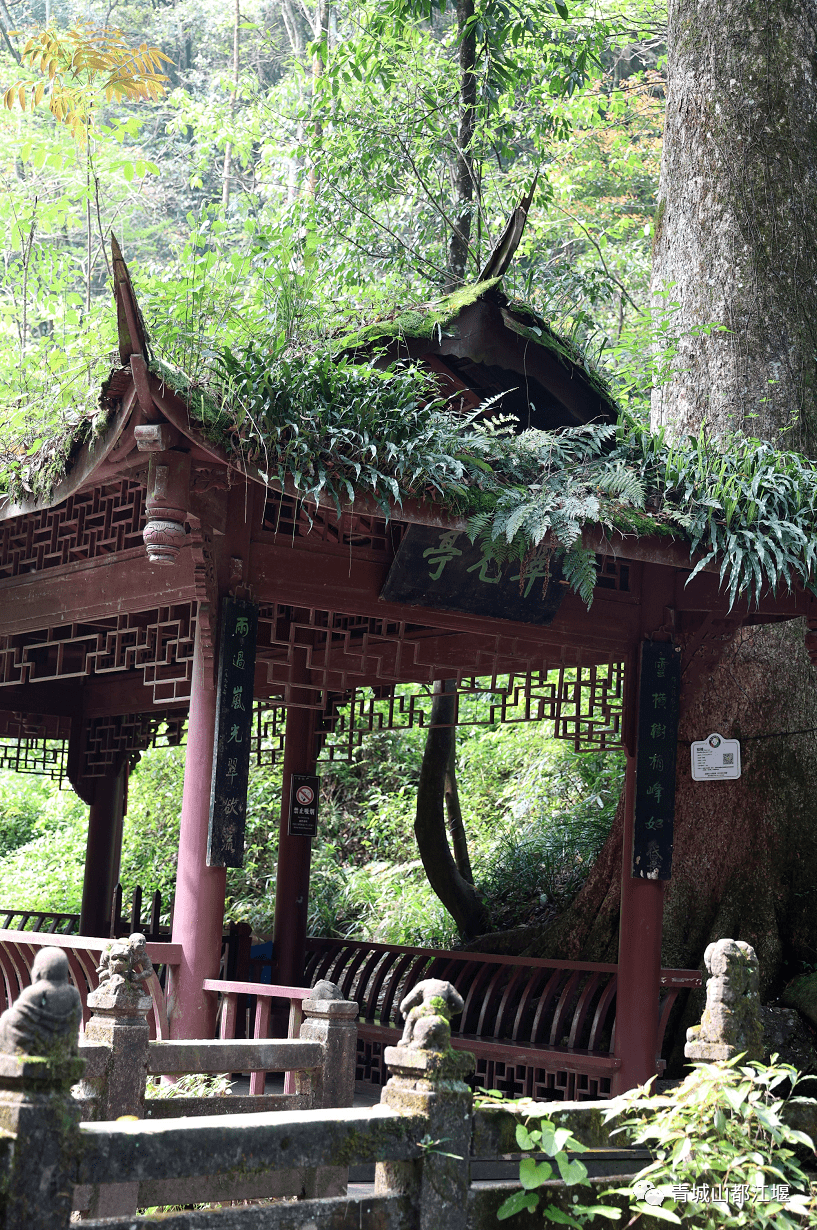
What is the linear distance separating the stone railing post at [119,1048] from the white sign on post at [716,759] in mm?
4587

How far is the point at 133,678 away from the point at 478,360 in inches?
211

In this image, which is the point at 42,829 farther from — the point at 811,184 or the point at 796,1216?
the point at 796,1216

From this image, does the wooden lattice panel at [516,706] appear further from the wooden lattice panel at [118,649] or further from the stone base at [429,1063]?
the stone base at [429,1063]

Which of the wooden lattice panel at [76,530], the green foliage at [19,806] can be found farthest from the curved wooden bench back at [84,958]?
the green foliage at [19,806]

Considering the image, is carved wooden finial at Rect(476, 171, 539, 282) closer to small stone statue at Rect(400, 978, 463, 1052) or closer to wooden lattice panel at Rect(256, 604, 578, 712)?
wooden lattice panel at Rect(256, 604, 578, 712)

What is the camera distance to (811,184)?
9594mm

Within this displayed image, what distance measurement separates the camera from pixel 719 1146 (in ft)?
13.4

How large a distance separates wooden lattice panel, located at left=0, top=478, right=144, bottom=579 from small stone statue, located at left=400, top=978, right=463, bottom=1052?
11.7 ft

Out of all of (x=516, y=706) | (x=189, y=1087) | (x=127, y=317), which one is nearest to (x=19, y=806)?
(x=516, y=706)

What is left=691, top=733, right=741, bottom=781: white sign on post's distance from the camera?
8297 millimetres

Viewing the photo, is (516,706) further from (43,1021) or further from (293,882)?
(43,1021)

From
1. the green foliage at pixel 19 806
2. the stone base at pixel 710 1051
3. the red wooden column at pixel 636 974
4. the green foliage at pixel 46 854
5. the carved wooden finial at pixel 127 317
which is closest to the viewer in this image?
the stone base at pixel 710 1051

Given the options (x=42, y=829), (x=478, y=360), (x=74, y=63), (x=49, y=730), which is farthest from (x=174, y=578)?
(x=42, y=829)

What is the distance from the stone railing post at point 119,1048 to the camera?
185 inches
